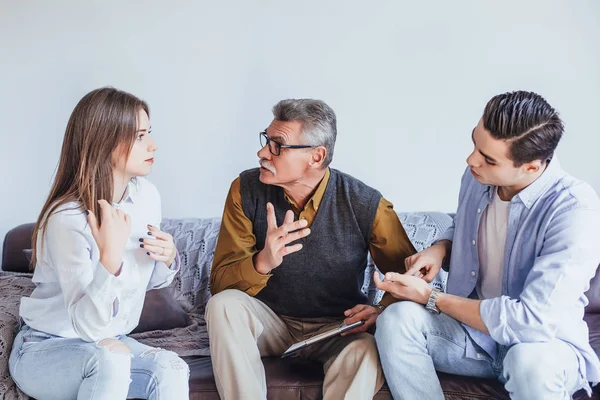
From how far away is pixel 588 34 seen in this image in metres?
2.94

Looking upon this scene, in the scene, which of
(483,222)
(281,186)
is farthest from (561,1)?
(281,186)

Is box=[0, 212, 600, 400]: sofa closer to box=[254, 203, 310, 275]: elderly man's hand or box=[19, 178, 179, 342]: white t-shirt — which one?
box=[19, 178, 179, 342]: white t-shirt

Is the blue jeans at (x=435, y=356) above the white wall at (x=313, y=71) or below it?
below

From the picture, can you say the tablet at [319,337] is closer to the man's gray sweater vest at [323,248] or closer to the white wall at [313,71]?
the man's gray sweater vest at [323,248]

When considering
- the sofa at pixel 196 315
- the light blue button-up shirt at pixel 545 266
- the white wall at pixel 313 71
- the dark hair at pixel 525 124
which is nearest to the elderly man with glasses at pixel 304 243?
the sofa at pixel 196 315

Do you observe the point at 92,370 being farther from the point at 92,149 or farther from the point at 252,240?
the point at 252,240

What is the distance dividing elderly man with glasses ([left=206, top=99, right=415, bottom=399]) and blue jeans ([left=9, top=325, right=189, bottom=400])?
12.7 inches

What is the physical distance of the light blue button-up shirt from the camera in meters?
1.82

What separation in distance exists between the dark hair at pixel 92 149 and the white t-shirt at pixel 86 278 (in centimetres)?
5

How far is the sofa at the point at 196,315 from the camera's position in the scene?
2004 millimetres

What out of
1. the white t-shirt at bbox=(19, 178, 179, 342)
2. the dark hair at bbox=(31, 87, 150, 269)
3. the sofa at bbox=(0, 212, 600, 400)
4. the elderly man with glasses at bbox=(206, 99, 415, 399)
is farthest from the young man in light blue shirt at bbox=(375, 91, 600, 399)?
the dark hair at bbox=(31, 87, 150, 269)

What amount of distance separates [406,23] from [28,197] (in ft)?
5.95

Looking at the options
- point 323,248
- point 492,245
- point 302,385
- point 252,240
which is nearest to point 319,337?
point 302,385

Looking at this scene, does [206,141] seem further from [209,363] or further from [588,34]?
[588,34]
